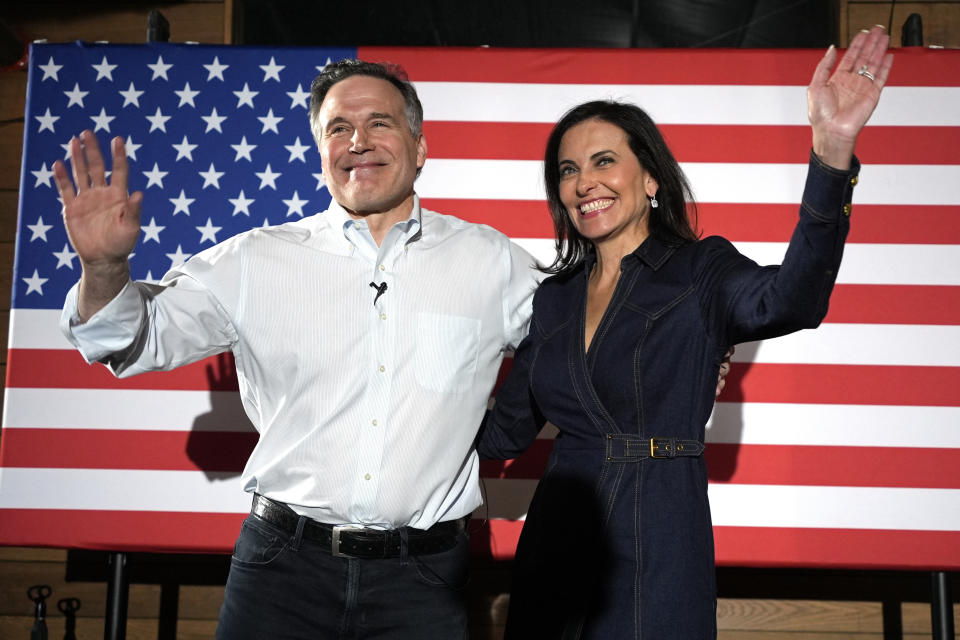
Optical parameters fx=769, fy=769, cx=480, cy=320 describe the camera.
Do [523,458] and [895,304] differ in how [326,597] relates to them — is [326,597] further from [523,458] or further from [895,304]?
[895,304]

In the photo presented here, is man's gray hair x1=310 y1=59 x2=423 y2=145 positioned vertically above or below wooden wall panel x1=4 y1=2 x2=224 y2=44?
below

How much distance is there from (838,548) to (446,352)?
1.43 m

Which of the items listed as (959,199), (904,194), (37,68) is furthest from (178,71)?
(959,199)

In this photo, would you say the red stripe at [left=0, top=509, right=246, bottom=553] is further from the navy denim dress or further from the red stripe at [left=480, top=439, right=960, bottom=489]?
the red stripe at [left=480, top=439, right=960, bottom=489]

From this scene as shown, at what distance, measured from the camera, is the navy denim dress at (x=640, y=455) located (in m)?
1.29

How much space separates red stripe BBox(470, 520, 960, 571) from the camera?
220 centimetres

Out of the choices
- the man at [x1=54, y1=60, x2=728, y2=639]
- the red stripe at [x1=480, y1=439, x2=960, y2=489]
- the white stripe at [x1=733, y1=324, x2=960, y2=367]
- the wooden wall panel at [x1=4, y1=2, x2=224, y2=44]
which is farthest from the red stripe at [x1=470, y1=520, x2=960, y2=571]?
the wooden wall panel at [x1=4, y1=2, x2=224, y2=44]

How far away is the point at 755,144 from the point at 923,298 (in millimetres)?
672

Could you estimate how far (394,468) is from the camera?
146 cm

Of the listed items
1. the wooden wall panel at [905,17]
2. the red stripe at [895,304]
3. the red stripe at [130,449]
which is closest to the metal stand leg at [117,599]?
the red stripe at [130,449]

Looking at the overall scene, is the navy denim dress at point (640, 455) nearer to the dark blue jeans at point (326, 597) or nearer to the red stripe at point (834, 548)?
the dark blue jeans at point (326, 597)

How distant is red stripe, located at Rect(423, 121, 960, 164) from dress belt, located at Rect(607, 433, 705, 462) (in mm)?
1246

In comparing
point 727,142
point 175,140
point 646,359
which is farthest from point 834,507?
point 175,140

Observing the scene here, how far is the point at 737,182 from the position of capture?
2.33 metres
